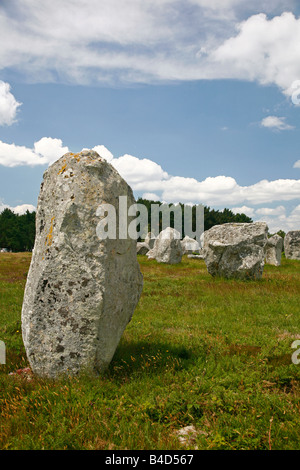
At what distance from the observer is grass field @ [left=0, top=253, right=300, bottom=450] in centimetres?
435

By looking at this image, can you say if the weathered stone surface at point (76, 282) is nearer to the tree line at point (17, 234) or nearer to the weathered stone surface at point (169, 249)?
the weathered stone surface at point (169, 249)

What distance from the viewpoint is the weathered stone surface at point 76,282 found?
19.2 ft

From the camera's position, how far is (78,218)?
6070mm

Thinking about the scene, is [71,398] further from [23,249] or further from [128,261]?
[23,249]

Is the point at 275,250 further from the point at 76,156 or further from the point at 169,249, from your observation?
the point at 76,156

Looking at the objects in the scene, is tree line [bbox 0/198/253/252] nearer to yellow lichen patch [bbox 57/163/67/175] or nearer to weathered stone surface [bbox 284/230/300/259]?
weathered stone surface [bbox 284/230/300/259]

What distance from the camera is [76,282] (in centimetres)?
590

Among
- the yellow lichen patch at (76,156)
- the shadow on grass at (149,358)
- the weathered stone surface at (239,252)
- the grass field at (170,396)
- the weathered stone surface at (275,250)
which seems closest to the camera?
the grass field at (170,396)

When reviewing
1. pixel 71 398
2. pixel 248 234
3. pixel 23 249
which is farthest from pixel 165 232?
pixel 23 249

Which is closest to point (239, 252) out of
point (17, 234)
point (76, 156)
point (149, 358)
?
point (149, 358)

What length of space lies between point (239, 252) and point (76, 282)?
13465mm

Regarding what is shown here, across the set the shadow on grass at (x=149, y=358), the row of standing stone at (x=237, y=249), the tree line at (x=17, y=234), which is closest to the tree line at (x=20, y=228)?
the tree line at (x=17, y=234)

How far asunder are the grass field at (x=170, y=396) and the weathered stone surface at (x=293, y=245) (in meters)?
26.7
